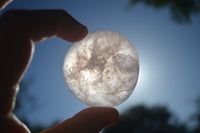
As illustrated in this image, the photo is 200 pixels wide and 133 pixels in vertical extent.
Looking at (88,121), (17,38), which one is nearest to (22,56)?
(17,38)

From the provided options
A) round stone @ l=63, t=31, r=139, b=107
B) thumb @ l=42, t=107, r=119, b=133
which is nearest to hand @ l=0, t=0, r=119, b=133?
thumb @ l=42, t=107, r=119, b=133

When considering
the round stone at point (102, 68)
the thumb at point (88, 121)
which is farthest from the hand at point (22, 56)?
the round stone at point (102, 68)

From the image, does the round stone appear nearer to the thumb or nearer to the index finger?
the thumb

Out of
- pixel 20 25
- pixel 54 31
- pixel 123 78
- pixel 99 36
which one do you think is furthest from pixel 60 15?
pixel 123 78

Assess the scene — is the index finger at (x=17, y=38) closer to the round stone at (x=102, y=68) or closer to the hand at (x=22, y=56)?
the hand at (x=22, y=56)

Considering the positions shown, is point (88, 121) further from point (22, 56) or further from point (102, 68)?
point (22, 56)

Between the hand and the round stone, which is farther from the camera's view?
the round stone

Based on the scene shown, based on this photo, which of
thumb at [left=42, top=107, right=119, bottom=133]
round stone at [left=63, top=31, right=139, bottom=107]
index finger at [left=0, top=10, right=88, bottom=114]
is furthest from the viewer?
round stone at [left=63, top=31, right=139, bottom=107]
